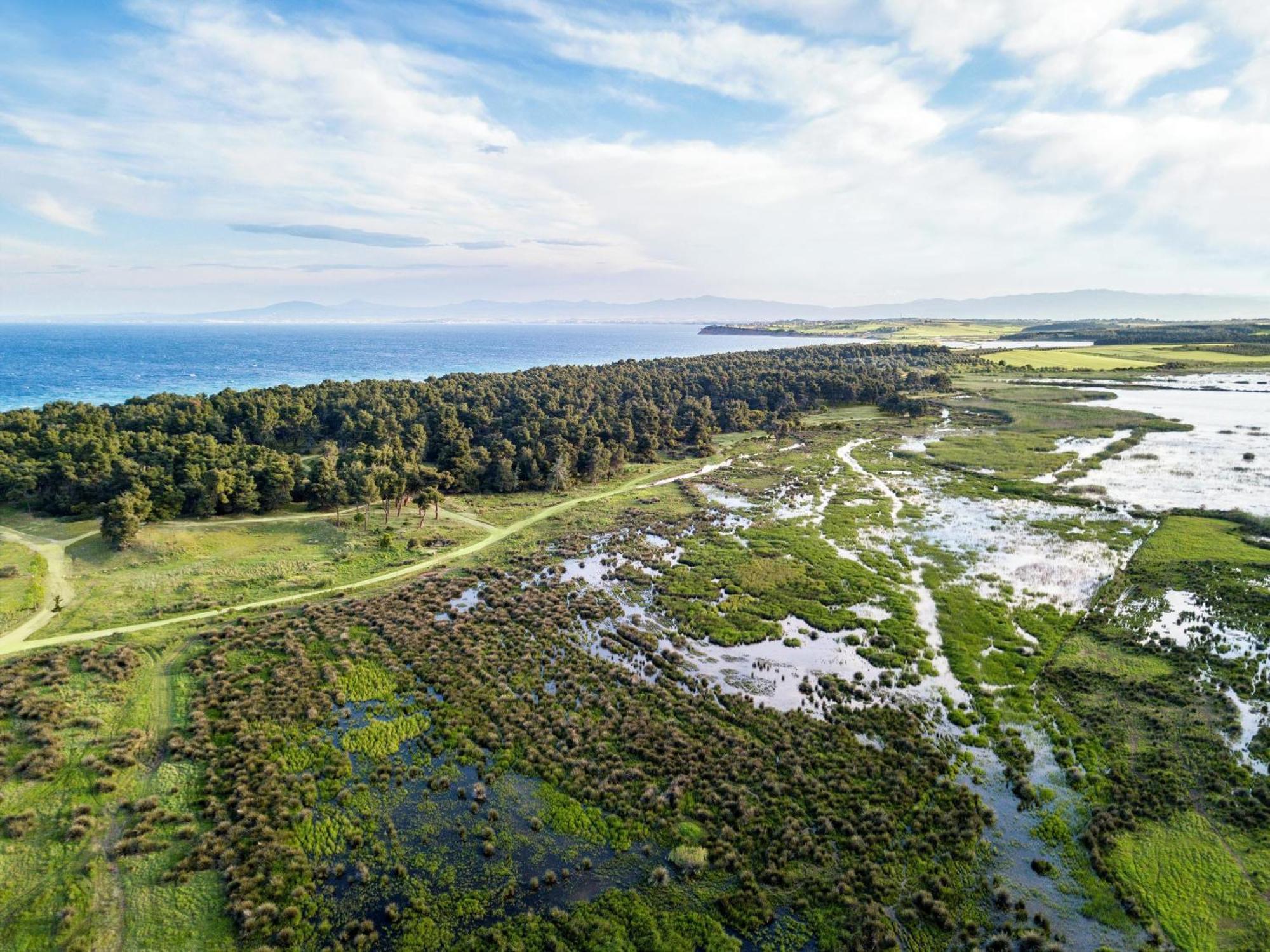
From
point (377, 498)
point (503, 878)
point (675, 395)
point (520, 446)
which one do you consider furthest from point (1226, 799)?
point (675, 395)

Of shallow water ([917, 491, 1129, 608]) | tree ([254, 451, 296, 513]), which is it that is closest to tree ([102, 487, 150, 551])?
tree ([254, 451, 296, 513])

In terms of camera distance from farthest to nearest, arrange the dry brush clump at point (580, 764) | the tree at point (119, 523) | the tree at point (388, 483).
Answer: the tree at point (388, 483), the tree at point (119, 523), the dry brush clump at point (580, 764)

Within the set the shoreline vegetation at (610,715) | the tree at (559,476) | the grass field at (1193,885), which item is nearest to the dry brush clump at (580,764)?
the shoreline vegetation at (610,715)

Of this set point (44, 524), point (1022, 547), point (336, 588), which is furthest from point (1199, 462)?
point (44, 524)

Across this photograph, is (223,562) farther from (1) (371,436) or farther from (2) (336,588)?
(1) (371,436)

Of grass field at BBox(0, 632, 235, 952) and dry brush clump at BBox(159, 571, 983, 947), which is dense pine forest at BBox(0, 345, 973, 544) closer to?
grass field at BBox(0, 632, 235, 952)

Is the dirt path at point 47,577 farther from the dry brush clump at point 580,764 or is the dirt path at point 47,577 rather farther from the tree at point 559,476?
the tree at point 559,476

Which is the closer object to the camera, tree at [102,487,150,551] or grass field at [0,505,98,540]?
tree at [102,487,150,551]
